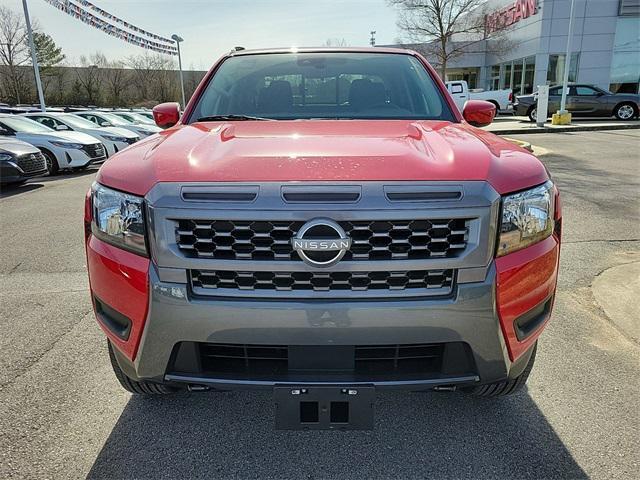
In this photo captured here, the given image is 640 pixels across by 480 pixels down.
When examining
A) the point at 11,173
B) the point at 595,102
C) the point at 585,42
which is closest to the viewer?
the point at 11,173

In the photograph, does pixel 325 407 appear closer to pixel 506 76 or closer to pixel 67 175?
pixel 67 175

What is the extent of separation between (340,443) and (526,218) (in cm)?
131

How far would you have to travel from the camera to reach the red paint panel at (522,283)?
1.73 m

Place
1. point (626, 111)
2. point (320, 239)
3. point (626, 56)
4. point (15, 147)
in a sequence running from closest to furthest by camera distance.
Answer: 1. point (320, 239)
2. point (15, 147)
3. point (626, 111)
4. point (626, 56)

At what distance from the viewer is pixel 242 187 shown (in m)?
1.68

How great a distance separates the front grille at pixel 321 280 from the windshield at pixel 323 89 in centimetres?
139

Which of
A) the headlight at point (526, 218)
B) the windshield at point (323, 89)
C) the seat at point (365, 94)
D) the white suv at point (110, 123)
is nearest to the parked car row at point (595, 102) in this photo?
the white suv at point (110, 123)

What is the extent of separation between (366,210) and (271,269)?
1.29ft

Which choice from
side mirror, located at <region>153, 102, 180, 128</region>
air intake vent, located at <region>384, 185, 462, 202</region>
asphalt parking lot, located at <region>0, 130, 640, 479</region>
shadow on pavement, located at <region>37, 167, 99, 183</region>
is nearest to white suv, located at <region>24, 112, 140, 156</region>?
shadow on pavement, located at <region>37, 167, 99, 183</region>

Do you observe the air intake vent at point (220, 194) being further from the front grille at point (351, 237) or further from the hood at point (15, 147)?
the hood at point (15, 147)

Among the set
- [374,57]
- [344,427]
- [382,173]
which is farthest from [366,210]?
[374,57]

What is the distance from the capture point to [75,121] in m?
14.0

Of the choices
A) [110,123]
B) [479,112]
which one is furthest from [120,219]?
[110,123]

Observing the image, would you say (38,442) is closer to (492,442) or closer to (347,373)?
(347,373)
